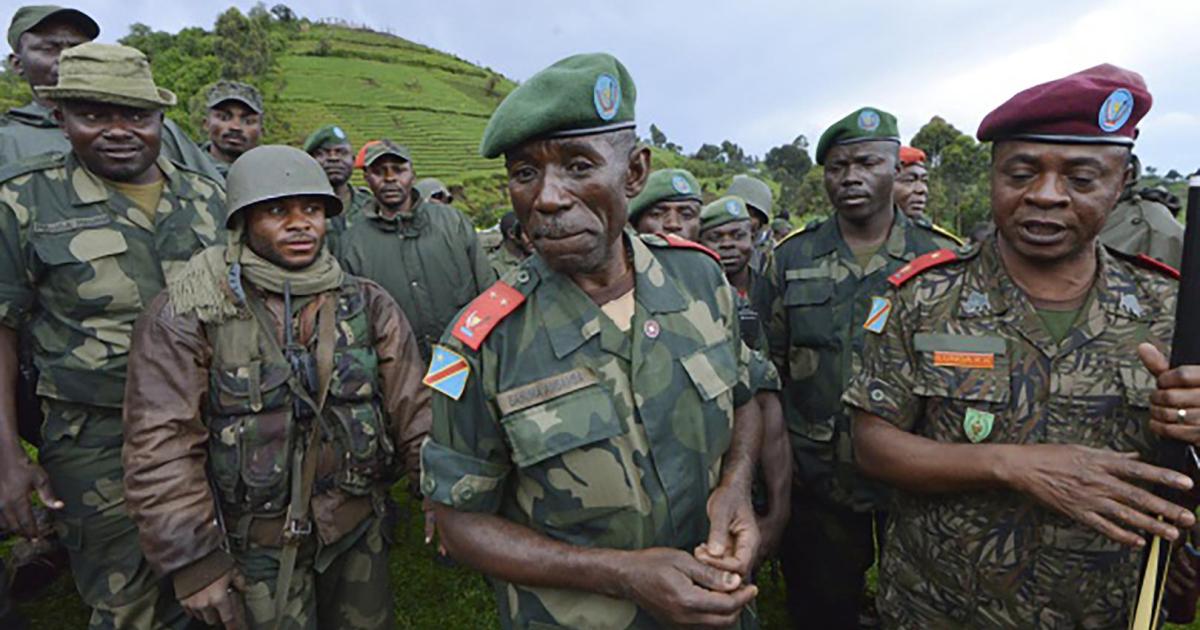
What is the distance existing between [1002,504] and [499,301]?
152cm

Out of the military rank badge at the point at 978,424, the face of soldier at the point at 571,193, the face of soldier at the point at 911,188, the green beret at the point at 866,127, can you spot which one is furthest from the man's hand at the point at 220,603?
the face of soldier at the point at 911,188

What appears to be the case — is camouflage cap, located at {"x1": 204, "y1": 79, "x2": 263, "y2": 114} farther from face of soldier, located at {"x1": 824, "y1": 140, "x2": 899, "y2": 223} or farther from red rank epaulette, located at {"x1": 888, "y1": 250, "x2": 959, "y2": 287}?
red rank epaulette, located at {"x1": 888, "y1": 250, "x2": 959, "y2": 287}

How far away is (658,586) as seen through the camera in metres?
1.45

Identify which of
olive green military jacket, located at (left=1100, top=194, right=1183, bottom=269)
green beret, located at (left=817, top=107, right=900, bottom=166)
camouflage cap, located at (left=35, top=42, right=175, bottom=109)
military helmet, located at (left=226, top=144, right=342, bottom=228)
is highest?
camouflage cap, located at (left=35, top=42, right=175, bottom=109)

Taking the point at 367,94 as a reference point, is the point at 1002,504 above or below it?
below

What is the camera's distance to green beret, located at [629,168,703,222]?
3.88 metres

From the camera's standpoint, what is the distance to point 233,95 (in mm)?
5457

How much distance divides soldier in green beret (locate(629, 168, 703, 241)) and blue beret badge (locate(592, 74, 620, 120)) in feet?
7.40

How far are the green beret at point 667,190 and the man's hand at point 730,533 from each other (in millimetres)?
2391

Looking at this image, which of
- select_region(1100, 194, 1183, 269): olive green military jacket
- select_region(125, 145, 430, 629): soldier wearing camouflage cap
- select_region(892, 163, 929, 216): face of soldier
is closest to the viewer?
select_region(125, 145, 430, 629): soldier wearing camouflage cap

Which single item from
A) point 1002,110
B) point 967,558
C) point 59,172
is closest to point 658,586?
point 967,558

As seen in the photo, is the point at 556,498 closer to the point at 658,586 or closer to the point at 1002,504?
the point at 658,586

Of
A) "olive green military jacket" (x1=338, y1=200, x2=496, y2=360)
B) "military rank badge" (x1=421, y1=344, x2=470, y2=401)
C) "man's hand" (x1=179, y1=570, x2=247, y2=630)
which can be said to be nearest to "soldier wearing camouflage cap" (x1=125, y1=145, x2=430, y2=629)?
"man's hand" (x1=179, y1=570, x2=247, y2=630)

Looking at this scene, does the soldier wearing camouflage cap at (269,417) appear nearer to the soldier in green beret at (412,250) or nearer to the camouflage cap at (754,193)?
the soldier in green beret at (412,250)
